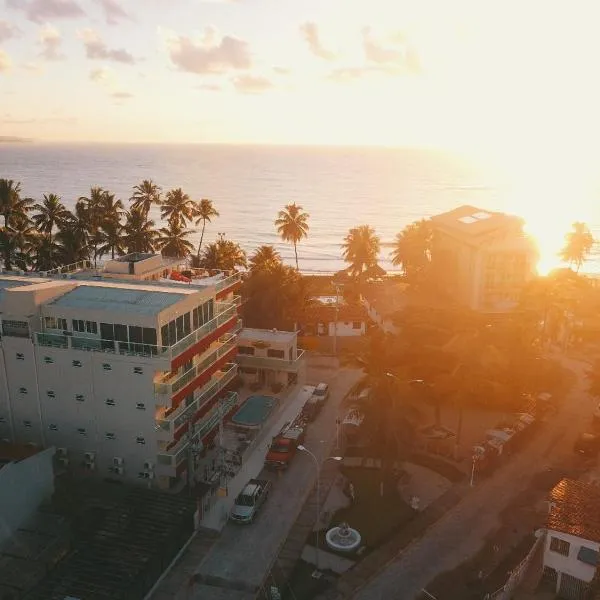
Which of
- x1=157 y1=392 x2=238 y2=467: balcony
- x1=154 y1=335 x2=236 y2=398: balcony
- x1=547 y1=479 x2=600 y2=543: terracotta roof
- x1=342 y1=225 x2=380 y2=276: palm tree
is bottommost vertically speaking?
x1=547 y1=479 x2=600 y2=543: terracotta roof

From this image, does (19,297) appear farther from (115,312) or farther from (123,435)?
(123,435)

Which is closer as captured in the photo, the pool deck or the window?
the window

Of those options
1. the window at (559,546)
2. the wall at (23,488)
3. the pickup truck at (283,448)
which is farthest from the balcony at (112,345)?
the window at (559,546)

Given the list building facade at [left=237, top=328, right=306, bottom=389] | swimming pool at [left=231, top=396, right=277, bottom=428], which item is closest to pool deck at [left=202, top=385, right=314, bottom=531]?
swimming pool at [left=231, top=396, right=277, bottom=428]

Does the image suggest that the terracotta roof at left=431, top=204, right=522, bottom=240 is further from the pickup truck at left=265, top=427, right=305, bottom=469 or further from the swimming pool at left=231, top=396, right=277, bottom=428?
the pickup truck at left=265, top=427, right=305, bottom=469

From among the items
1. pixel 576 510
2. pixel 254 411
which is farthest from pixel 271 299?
pixel 576 510

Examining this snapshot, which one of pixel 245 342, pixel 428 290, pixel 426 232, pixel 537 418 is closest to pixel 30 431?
pixel 245 342
